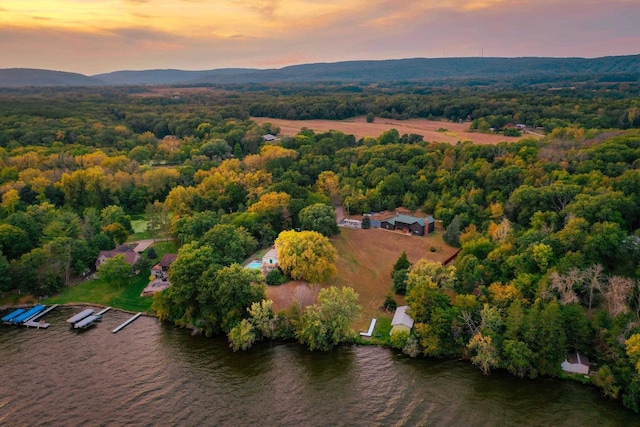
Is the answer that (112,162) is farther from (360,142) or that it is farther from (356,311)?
(356,311)

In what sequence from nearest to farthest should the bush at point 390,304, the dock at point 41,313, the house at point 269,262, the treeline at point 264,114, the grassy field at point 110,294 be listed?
the bush at point 390,304
the dock at point 41,313
the grassy field at point 110,294
the house at point 269,262
the treeline at point 264,114

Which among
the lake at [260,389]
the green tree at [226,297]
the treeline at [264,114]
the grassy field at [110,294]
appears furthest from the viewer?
the treeline at [264,114]

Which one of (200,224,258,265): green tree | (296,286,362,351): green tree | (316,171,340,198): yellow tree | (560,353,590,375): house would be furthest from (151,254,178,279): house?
(560,353,590,375): house

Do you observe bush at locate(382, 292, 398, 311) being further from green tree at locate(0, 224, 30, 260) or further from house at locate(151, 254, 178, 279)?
green tree at locate(0, 224, 30, 260)

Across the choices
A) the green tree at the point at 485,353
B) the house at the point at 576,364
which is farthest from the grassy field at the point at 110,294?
the house at the point at 576,364

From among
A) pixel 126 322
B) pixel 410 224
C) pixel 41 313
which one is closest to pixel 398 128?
pixel 410 224

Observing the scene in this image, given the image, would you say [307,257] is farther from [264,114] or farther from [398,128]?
[264,114]

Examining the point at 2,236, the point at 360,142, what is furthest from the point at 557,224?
the point at 2,236

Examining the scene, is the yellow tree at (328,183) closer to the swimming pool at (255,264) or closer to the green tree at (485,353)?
the swimming pool at (255,264)
